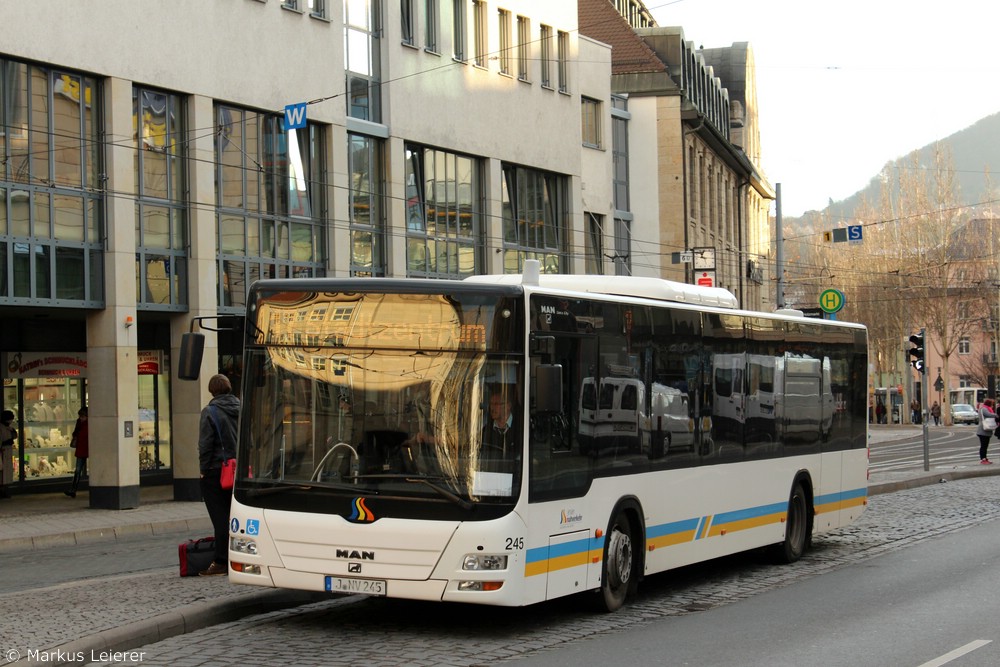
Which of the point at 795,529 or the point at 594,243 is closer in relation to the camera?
the point at 795,529

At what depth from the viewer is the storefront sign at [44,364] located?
92.4ft

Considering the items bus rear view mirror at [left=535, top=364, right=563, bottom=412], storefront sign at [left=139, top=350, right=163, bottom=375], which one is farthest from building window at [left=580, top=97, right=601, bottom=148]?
bus rear view mirror at [left=535, top=364, right=563, bottom=412]

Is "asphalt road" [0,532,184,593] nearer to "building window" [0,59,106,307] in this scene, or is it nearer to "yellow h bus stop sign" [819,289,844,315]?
"building window" [0,59,106,307]

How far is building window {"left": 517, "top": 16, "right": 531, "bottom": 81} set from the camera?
3769 centimetres

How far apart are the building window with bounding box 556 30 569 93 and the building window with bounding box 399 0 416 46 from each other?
24.0 ft

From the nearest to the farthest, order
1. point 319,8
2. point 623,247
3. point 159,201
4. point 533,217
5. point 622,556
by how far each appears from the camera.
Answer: point 622,556 → point 159,201 → point 319,8 → point 533,217 → point 623,247

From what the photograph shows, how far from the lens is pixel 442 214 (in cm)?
3434

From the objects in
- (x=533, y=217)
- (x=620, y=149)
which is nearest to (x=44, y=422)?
(x=533, y=217)

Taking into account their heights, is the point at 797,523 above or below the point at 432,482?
below

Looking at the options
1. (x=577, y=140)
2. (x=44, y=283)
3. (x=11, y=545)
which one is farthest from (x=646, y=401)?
(x=577, y=140)

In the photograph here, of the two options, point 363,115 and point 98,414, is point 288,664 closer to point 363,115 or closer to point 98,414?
point 98,414

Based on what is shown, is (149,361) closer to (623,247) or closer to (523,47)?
(523,47)

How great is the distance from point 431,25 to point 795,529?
21.2 metres

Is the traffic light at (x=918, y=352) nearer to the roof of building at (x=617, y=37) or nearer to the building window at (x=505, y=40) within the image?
the building window at (x=505, y=40)
